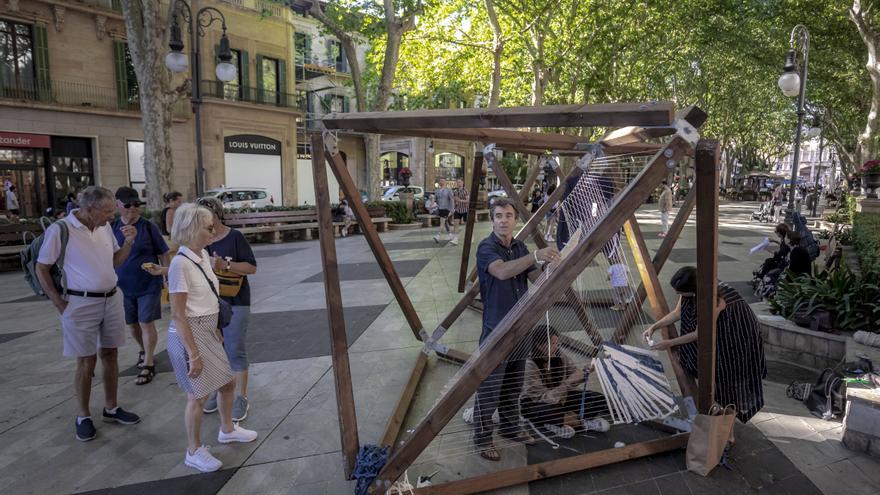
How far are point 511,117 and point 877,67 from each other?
58.8 ft

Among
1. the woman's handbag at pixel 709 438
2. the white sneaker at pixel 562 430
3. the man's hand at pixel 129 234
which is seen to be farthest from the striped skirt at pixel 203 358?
the woman's handbag at pixel 709 438

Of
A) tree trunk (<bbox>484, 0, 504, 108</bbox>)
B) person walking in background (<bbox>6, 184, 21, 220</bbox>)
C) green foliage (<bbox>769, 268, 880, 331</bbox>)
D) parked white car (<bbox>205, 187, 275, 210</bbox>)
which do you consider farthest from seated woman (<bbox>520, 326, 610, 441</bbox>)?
person walking in background (<bbox>6, 184, 21, 220</bbox>)

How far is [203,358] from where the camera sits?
3.10 metres

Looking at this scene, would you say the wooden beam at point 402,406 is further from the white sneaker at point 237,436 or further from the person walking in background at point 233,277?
the person walking in background at point 233,277

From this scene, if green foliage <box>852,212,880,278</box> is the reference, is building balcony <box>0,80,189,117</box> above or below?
above

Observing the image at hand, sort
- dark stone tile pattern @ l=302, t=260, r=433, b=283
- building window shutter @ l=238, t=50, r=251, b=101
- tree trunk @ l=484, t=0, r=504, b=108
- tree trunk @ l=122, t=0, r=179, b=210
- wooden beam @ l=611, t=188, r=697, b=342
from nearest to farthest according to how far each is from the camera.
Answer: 1. wooden beam @ l=611, t=188, r=697, b=342
2. dark stone tile pattern @ l=302, t=260, r=433, b=283
3. tree trunk @ l=122, t=0, r=179, b=210
4. tree trunk @ l=484, t=0, r=504, b=108
5. building window shutter @ l=238, t=50, r=251, b=101

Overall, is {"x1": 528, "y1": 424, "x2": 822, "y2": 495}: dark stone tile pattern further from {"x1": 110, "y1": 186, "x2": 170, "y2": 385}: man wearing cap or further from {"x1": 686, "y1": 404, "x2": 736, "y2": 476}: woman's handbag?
{"x1": 110, "y1": 186, "x2": 170, "y2": 385}: man wearing cap

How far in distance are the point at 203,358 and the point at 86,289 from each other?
124 cm

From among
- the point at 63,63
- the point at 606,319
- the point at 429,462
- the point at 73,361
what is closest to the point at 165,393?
the point at 73,361

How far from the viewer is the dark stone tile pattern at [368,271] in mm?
9094

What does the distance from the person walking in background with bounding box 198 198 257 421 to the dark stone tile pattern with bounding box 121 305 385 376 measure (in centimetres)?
142

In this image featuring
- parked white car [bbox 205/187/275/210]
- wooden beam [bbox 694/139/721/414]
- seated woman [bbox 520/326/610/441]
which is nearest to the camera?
wooden beam [bbox 694/139/721/414]

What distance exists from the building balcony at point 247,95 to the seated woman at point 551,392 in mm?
24021

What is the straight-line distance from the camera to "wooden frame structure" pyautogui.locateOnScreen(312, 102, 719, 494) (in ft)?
7.69
